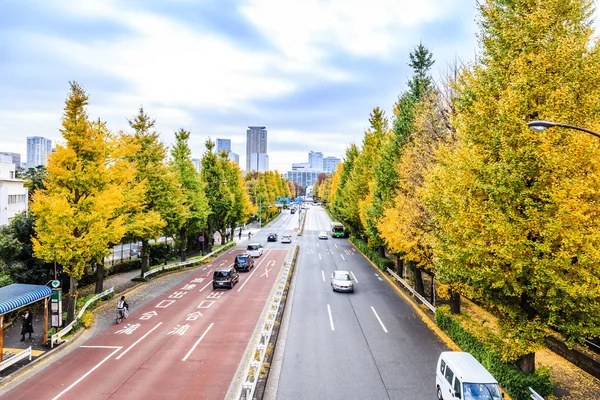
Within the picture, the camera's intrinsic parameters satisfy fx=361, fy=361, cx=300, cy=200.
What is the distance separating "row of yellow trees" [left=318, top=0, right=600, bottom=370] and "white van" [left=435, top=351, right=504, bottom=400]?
3.54 feet

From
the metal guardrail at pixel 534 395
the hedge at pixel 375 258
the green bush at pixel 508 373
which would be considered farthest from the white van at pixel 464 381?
the hedge at pixel 375 258

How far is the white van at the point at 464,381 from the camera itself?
10.1 meters

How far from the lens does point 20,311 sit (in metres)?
20.1

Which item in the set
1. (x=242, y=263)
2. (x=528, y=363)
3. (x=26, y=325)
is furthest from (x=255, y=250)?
(x=528, y=363)

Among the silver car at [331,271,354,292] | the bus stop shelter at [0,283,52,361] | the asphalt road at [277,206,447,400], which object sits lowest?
the asphalt road at [277,206,447,400]

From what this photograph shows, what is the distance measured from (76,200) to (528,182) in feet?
65.8

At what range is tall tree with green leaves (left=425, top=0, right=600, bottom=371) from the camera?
9.19 meters

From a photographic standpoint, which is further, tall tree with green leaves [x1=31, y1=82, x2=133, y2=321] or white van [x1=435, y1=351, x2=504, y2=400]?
tall tree with green leaves [x1=31, y1=82, x2=133, y2=321]

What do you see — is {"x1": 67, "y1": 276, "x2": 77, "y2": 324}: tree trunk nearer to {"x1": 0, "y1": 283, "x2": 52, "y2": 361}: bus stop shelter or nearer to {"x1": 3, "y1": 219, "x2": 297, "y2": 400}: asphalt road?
{"x1": 0, "y1": 283, "x2": 52, "y2": 361}: bus stop shelter

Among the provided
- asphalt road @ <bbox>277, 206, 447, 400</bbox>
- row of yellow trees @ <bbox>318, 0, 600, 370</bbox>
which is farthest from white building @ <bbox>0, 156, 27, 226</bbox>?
row of yellow trees @ <bbox>318, 0, 600, 370</bbox>

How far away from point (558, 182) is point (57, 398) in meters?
16.1

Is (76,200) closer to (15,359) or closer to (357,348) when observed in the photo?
(15,359)

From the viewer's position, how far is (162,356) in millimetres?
14750

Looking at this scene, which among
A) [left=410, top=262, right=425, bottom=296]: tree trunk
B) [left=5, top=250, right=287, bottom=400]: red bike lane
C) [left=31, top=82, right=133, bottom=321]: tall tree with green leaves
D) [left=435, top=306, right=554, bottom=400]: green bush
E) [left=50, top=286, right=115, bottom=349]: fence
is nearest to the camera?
[left=435, top=306, right=554, bottom=400]: green bush
